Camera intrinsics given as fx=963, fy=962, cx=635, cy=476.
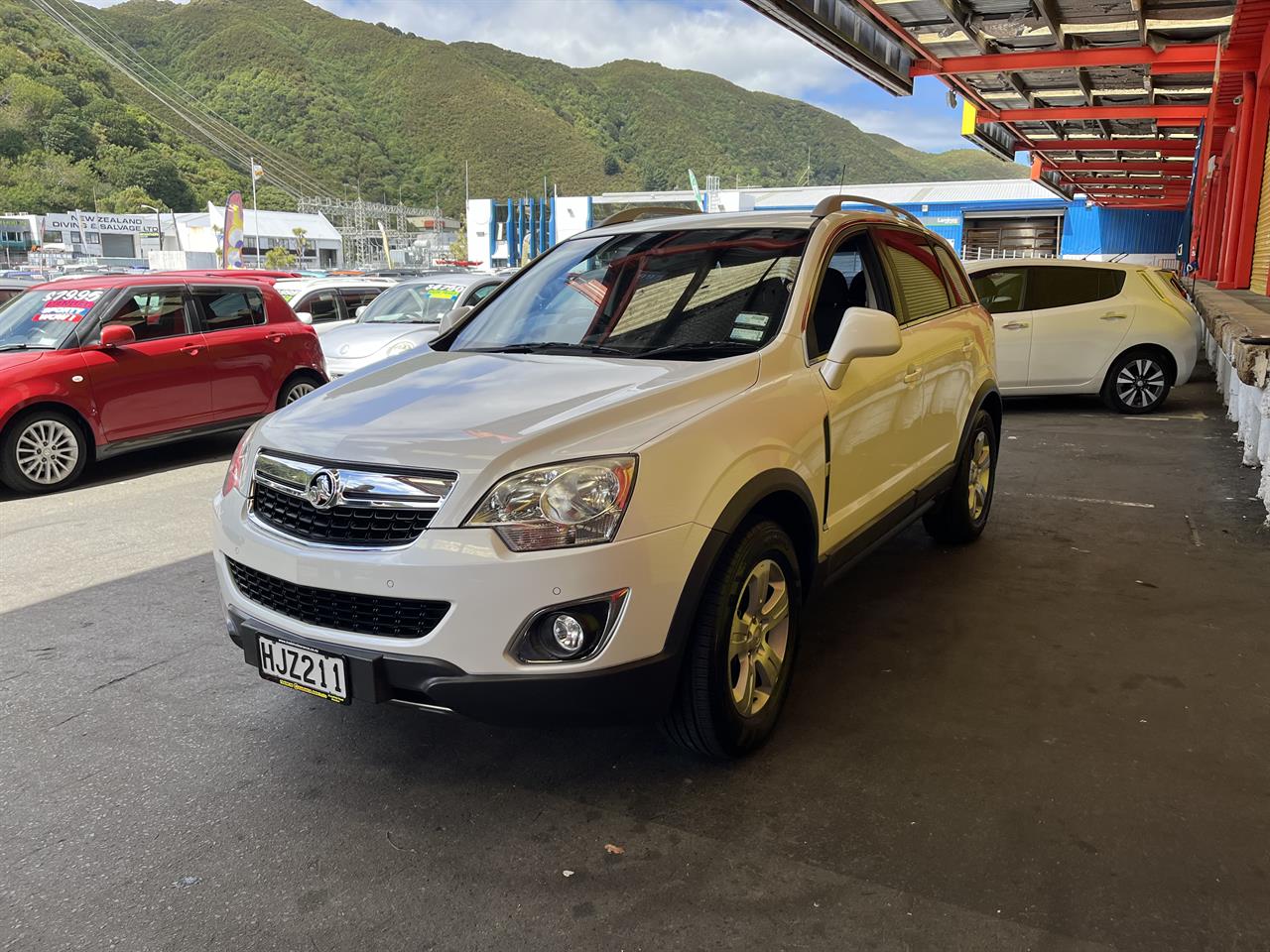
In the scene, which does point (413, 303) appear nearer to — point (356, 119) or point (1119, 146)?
point (1119, 146)

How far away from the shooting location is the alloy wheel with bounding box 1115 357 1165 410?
33.3 ft

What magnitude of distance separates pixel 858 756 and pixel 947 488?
2265 mm

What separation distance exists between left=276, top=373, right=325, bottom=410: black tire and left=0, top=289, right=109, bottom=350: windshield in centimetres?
174

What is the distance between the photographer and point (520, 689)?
256 centimetres

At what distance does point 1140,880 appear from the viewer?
8.14 feet

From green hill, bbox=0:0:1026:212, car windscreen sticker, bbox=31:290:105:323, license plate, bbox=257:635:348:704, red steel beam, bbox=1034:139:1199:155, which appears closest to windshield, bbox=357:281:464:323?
car windscreen sticker, bbox=31:290:105:323

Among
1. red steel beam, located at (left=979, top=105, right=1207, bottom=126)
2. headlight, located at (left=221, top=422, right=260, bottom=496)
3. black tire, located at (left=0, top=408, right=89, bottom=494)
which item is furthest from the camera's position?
red steel beam, located at (left=979, top=105, right=1207, bottom=126)

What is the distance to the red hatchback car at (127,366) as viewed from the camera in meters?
7.18

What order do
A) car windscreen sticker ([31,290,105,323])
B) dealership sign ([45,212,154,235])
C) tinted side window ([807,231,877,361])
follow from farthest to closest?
1. dealership sign ([45,212,154,235])
2. car windscreen sticker ([31,290,105,323])
3. tinted side window ([807,231,877,361])

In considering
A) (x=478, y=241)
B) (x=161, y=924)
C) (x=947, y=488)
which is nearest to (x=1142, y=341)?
(x=947, y=488)

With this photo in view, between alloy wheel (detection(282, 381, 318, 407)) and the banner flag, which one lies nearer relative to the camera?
alloy wheel (detection(282, 381, 318, 407))

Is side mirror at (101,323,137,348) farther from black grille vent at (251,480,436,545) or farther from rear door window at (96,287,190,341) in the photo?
black grille vent at (251,480,436,545)

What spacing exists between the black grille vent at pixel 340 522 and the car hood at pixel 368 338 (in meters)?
7.20

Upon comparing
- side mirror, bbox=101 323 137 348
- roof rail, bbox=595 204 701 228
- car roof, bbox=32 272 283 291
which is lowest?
side mirror, bbox=101 323 137 348
